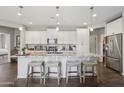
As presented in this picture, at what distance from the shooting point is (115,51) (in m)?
6.76

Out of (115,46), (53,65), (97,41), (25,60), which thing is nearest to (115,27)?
(115,46)

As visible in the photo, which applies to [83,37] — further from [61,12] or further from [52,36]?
[61,12]

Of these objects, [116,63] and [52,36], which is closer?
[116,63]

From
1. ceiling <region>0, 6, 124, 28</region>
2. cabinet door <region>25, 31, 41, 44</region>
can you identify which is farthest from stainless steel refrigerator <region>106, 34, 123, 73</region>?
cabinet door <region>25, 31, 41, 44</region>

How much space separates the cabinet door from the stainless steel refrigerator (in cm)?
445

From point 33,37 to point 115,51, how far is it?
5.30 metres

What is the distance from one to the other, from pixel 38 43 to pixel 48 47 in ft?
2.29

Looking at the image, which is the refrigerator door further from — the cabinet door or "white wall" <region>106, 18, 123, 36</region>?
the cabinet door

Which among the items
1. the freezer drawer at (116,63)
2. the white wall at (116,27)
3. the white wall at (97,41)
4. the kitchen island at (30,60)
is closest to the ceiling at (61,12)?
the white wall at (116,27)

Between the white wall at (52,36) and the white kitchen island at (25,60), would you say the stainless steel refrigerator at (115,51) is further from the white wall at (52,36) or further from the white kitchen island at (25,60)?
the white kitchen island at (25,60)

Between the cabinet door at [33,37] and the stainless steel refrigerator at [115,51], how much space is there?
4.45 meters

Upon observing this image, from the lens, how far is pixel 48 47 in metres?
9.80
